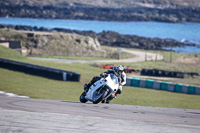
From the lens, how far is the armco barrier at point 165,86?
1059 inches

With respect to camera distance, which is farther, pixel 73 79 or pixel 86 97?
pixel 73 79

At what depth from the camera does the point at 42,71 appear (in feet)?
93.2

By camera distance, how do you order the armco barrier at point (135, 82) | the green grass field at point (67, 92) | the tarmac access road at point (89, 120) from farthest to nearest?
the armco barrier at point (135, 82) → the green grass field at point (67, 92) → the tarmac access road at point (89, 120)

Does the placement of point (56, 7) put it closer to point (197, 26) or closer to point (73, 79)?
point (197, 26)

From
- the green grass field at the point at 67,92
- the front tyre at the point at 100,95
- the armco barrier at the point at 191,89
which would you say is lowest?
the armco barrier at the point at 191,89

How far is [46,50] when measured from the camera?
2485 inches

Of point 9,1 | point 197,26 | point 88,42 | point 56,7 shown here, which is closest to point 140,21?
point 197,26

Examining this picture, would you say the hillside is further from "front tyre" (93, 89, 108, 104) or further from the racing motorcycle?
"front tyre" (93, 89, 108, 104)

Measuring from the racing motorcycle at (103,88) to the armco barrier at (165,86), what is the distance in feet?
50.3

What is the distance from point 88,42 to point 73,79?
147 feet

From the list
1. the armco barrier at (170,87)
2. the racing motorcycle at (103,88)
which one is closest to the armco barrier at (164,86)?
the armco barrier at (170,87)

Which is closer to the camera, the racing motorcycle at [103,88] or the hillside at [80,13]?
the racing motorcycle at [103,88]

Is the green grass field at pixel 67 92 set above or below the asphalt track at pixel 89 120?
below

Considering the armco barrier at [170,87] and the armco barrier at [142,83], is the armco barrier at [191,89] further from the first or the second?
the armco barrier at [142,83]
